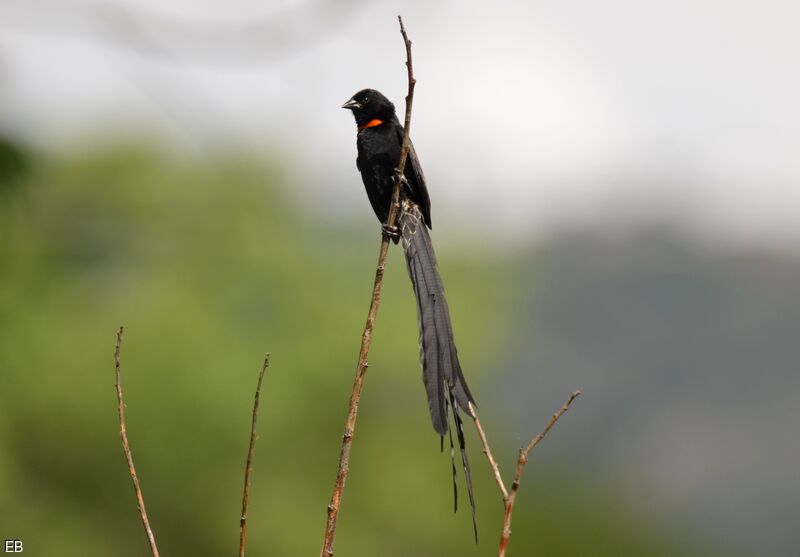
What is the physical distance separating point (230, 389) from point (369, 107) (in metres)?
13.1

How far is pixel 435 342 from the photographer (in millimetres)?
2783

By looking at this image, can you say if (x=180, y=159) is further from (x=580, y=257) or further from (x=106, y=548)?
(x=580, y=257)

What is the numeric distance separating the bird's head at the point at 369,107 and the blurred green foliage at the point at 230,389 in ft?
29.9

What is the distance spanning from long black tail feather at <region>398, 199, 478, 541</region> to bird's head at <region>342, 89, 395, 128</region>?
76 cm

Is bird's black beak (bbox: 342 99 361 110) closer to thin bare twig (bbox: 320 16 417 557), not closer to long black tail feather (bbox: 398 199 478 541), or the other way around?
long black tail feather (bbox: 398 199 478 541)

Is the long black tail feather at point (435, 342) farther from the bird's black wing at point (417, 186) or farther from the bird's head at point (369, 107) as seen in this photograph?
the bird's head at point (369, 107)

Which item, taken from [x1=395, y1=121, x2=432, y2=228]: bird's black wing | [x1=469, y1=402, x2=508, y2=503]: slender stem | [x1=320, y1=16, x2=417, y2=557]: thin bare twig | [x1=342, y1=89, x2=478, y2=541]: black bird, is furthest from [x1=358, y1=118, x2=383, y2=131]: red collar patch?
[x1=469, y1=402, x2=508, y2=503]: slender stem

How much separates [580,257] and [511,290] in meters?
37.6

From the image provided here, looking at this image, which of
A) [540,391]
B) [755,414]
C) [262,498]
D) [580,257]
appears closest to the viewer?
[262,498]

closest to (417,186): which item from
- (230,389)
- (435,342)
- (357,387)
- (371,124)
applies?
(371,124)

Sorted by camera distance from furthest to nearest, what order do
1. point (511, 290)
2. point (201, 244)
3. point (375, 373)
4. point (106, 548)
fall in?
point (511, 290), point (201, 244), point (375, 373), point (106, 548)

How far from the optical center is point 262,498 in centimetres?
1677

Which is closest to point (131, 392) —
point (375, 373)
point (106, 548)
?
point (106, 548)

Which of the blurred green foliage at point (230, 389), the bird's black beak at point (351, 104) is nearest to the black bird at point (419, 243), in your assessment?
the bird's black beak at point (351, 104)
